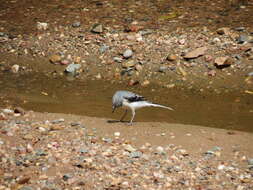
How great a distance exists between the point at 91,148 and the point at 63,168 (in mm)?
869

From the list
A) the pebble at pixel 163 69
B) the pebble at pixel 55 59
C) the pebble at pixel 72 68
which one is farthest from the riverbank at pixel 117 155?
the pebble at pixel 55 59

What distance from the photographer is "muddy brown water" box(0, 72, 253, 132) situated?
38.1ft

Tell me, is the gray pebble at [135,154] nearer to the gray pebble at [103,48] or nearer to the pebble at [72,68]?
the pebble at [72,68]

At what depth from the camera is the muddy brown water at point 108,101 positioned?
1160 centimetres

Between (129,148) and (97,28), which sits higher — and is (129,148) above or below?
below

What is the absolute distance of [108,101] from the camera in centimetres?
1263

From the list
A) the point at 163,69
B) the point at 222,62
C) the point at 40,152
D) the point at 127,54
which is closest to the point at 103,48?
the point at 127,54

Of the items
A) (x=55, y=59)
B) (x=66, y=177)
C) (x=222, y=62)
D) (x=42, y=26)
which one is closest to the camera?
(x=66, y=177)

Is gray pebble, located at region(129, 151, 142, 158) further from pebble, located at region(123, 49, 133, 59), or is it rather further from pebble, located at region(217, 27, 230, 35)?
pebble, located at region(217, 27, 230, 35)

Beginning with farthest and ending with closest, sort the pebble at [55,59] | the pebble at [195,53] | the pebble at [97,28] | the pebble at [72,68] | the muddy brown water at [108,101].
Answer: the pebble at [97,28], the pebble at [55,59], the pebble at [72,68], the pebble at [195,53], the muddy brown water at [108,101]

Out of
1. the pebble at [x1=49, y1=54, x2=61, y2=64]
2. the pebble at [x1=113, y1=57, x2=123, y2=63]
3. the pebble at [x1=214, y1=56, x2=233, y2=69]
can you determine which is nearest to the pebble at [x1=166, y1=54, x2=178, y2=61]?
the pebble at [x1=214, y1=56, x2=233, y2=69]

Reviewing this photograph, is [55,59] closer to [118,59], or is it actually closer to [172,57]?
[118,59]

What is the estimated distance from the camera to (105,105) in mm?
12305

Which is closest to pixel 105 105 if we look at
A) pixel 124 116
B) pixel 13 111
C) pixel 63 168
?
pixel 124 116
